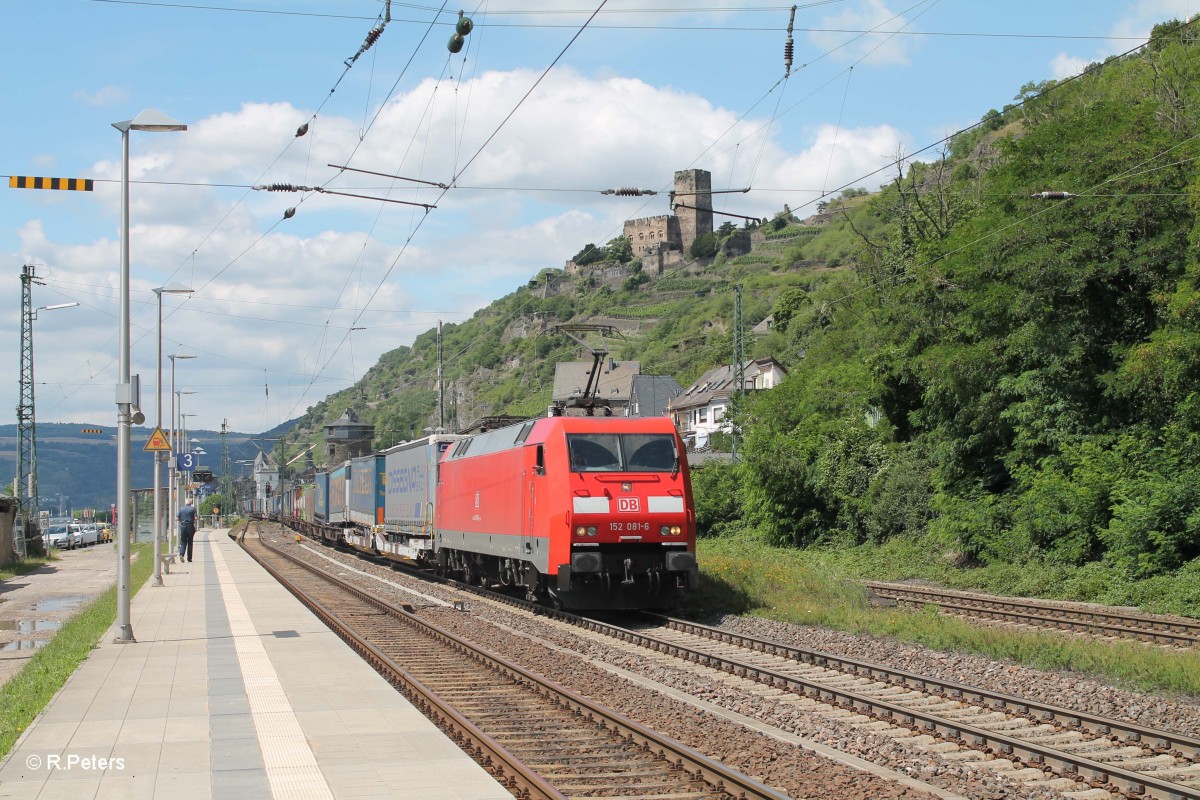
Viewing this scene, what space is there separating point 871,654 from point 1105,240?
49.9 feet

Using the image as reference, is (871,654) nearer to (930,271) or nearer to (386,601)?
(386,601)

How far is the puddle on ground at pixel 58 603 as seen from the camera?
2358cm

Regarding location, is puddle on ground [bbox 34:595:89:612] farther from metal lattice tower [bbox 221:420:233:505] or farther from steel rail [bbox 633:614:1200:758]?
metal lattice tower [bbox 221:420:233:505]

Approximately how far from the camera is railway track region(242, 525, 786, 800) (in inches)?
313

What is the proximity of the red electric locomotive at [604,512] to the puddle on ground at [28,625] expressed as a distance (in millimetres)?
8289

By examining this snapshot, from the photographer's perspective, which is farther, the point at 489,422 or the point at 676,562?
the point at 489,422

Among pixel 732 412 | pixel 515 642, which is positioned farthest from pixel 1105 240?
pixel 732 412

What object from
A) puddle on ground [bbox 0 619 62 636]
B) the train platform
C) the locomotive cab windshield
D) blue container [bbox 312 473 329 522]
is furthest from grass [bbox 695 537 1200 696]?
blue container [bbox 312 473 329 522]

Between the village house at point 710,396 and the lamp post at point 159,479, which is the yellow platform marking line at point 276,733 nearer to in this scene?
the lamp post at point 159,479

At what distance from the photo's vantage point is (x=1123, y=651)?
13.7 m

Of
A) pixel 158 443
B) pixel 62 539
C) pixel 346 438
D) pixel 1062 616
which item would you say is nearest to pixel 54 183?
pixel 158 443

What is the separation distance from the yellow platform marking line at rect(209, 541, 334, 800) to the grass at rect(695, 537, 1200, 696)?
26.9 ft

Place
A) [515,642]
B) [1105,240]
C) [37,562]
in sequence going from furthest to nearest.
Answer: [37,562], [1105,240], [515,642]

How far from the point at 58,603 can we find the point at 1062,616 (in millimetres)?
20310
